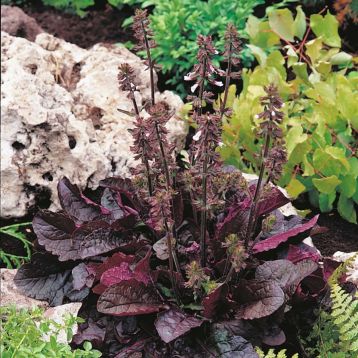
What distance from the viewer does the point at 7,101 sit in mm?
3758

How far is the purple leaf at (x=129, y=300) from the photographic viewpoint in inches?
105

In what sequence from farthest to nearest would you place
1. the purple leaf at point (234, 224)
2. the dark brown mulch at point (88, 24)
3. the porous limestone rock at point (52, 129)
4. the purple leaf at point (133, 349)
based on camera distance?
the dark brown mulch at point (88, 24) → the porous limestone rock at point (52, 129) → the purple leaf at point (234, 224) → the purple leaf at point (133, 349)

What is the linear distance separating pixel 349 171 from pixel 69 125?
1.57 m

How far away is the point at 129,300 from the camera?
2732 mm

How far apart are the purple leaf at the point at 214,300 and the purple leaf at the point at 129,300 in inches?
7.1

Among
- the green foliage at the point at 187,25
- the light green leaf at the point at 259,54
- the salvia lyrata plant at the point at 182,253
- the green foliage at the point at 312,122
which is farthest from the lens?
the green foliage at the point at 187,25

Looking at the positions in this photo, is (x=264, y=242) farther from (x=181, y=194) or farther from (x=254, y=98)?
(x=254, y=98)

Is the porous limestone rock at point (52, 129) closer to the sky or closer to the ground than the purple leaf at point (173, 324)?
closer to the sky

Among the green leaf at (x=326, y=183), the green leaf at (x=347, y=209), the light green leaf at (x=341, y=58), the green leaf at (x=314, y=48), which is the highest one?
the green leaf at (x=314, y=48)


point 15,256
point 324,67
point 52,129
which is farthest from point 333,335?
point 324,67

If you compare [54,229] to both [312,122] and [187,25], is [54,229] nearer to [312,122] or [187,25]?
[312,122]

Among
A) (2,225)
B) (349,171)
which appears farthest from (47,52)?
(349,171)

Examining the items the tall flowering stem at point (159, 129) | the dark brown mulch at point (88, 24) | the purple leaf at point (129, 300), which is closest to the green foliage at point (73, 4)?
the dark brown mulch at point (88, 24)

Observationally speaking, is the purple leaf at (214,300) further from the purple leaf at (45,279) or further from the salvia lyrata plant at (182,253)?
the purple leaf at (45,279)
